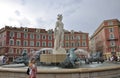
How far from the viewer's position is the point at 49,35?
7006 cm

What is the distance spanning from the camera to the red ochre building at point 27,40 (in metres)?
61.3

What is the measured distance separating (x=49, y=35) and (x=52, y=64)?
5650 cm

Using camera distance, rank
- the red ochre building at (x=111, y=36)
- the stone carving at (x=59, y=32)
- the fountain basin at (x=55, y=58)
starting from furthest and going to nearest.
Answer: the red ochre building at (x=111, y=36), the stone carving at (x=59, y=32), the fountain basin at (x=55, y=58)

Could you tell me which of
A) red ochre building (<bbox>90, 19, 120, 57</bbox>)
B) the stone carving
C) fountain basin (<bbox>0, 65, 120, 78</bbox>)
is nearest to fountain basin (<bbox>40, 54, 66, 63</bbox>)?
the stone carving

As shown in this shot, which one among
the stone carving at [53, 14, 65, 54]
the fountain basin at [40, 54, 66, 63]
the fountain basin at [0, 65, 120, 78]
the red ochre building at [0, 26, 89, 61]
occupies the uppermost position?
the red ochre building at [0, 26, 89, 61]

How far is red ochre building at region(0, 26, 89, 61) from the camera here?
2413 inches

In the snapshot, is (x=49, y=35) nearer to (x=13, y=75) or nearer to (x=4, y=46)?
(x=4, y=46)

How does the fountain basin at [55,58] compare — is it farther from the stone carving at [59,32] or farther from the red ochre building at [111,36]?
the red ochre building at [111,36]

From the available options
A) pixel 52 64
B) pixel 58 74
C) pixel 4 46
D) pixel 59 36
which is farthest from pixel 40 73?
pixel 4 46

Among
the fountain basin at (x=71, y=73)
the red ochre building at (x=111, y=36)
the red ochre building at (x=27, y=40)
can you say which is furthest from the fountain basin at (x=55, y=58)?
the red ochre building at (x=111, y=36)

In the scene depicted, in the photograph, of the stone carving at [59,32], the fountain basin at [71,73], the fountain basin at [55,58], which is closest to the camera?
the fountain basin at [71,73]

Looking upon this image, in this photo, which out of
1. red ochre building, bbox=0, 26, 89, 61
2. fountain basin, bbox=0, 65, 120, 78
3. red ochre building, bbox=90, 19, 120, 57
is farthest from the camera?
red ochre building, bbox=90, 19, 120, 57

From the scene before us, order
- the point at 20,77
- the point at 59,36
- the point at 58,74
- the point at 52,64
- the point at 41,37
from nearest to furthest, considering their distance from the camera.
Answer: the point at 58,74 → the point at 20,77 → the point at 52,64 → the point at 59,36 → the point at 41,37

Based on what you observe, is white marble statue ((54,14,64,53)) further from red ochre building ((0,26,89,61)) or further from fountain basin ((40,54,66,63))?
red ochre building ((0,26,89,61))
